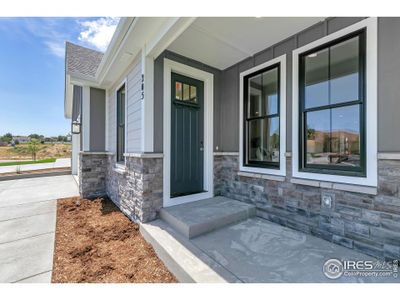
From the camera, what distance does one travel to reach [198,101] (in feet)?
13.0

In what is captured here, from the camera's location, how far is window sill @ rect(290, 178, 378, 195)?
2.14 metres

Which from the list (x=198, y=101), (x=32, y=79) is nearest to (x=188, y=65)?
(x=198, y=101)

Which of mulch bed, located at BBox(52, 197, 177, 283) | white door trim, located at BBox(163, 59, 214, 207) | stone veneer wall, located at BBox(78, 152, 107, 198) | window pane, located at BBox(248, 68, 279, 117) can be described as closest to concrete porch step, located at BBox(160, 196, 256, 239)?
white door trim, located at BBox(163, 59, 214, 207)

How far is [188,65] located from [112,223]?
3.34 meters

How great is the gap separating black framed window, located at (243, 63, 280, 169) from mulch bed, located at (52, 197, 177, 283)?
7.76 ft

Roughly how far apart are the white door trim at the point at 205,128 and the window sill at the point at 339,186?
1.70m

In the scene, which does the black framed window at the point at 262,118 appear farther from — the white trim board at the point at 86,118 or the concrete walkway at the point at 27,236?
the white trim board at the point at 86,118

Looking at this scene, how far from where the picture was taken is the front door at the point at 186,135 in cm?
362

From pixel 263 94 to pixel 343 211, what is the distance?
7.43 ft

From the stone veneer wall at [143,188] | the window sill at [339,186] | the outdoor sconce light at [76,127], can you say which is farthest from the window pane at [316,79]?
the outdoor sconce light at [76,127]

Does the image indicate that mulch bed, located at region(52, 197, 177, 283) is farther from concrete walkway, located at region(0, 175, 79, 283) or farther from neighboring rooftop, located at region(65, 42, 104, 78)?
neighboring rooftop, located at region(65, 42, 104, 78)

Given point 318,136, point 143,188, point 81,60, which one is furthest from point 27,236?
point 81,60

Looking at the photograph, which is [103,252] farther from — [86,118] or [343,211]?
[86,118]
